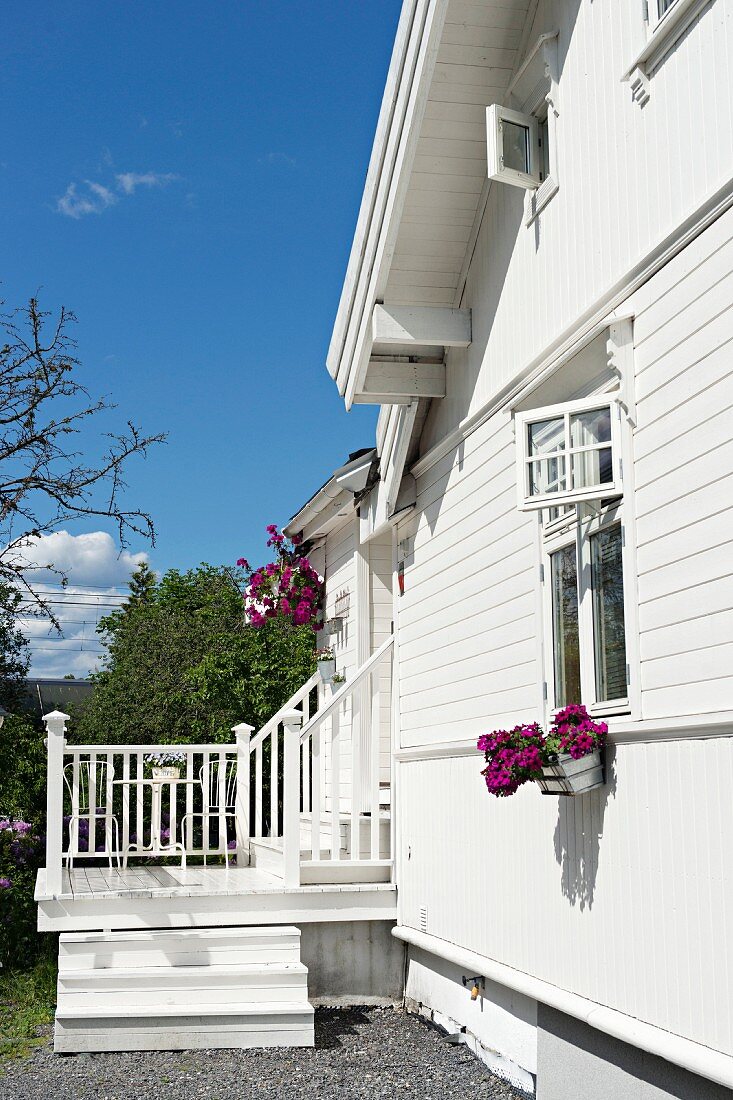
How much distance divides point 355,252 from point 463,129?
1.19 m

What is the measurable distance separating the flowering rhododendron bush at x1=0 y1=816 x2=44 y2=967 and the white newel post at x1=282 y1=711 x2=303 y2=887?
126 inches

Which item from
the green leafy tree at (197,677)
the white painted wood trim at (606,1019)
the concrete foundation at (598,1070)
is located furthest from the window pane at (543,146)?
the green leafy tree at (197,677)

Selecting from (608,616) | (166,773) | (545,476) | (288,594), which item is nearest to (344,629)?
(288,594)

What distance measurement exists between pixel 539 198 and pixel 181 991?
5.43 metres

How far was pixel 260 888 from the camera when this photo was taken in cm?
845

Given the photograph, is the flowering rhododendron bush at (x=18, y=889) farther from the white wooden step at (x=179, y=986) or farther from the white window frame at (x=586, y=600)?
the white window frame at (x=586, y=600)

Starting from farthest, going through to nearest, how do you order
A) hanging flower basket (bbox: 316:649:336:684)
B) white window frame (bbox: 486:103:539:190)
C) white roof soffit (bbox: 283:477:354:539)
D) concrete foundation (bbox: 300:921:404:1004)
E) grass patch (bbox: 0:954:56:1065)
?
hanging flower basket (bbox: 316:649:336:684) < white roof soffit (bbox: 283:477:354:539) < concrete foundation (bbox: 300:921:404:1004) < grass patch (bbox: 0:954:56:1065) < white window frame (bbox: 486:103:539:190)

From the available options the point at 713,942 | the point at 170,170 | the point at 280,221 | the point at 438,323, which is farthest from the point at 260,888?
the point at 170,170

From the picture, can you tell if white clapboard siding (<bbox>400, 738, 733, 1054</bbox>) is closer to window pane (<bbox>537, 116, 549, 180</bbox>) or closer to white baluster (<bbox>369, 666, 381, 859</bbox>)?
white baluster (<bbox>369, 666, 381, 859</bbox>)

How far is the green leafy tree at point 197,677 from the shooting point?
40.5ft

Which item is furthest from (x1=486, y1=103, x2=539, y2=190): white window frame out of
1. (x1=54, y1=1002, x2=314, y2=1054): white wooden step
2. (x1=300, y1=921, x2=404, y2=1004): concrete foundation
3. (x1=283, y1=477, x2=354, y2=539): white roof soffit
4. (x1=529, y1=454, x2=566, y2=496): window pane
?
(x1=300, y1=921, x2=404, y2=1004): concrete foundation

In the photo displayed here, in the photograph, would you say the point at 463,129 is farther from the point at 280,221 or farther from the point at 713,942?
the point at 280,221

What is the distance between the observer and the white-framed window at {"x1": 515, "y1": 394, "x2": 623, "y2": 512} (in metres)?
5.23

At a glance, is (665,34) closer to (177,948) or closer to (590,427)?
(590,427)
